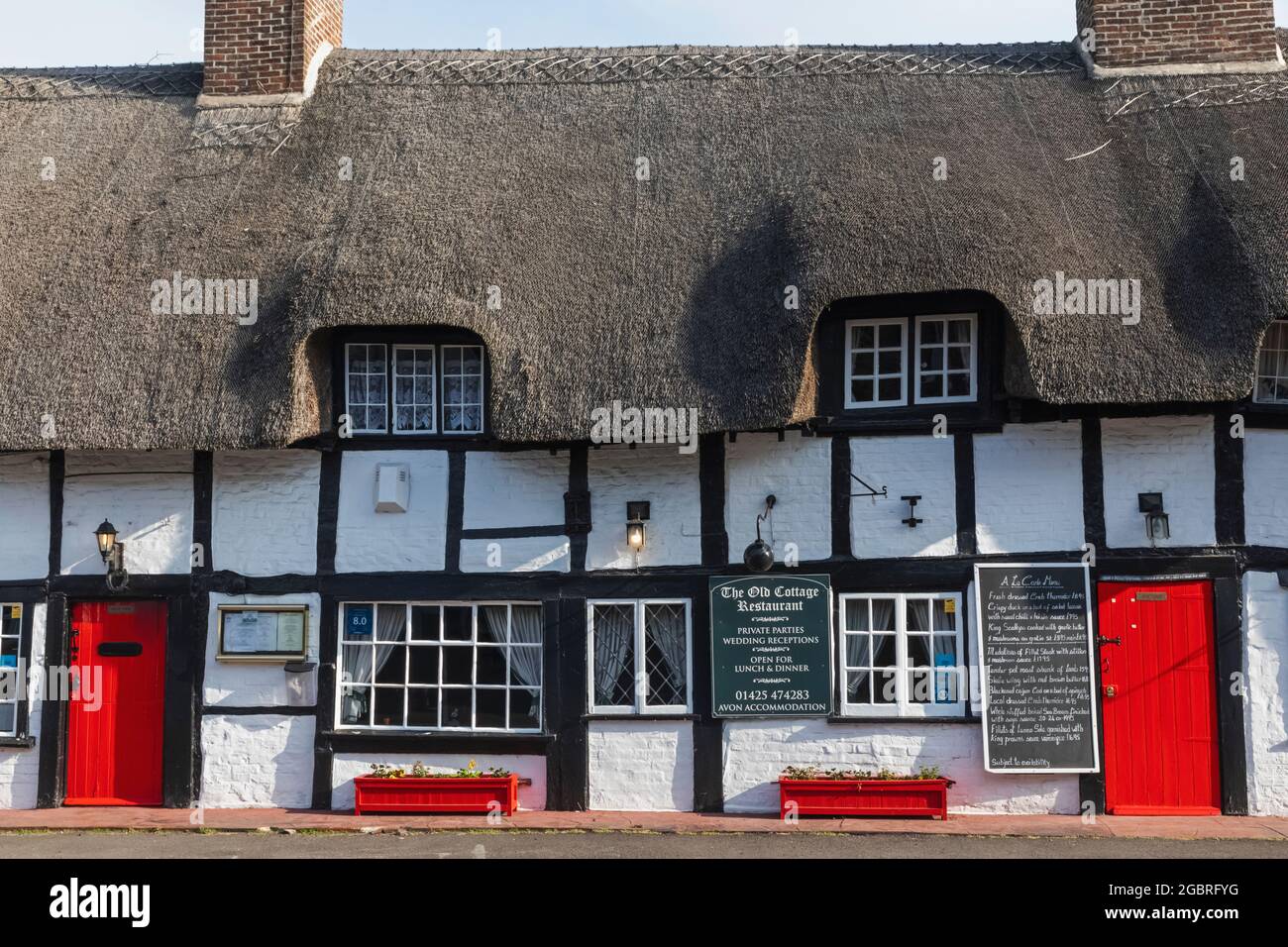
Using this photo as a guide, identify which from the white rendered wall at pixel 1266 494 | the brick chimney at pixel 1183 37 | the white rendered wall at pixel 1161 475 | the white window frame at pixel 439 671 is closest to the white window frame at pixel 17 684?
the white window frame at pixel 439 671

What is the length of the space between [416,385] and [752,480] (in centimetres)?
305

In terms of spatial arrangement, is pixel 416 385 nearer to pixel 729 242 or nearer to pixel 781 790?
pixel 729 242

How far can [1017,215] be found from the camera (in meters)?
11.5

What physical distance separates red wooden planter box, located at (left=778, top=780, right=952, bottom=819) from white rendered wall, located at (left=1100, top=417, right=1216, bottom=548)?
2.55m

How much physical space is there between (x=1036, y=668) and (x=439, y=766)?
16.4ft

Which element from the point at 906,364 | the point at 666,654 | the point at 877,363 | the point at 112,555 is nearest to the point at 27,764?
the point at 112,555

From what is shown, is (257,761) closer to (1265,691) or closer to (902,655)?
(902,655)

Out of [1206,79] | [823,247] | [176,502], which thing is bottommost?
[176,502]

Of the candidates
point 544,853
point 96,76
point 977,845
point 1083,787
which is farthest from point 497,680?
point 96,76

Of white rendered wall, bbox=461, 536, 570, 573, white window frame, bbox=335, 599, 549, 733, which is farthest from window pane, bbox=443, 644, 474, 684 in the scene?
white rendered wall, bbox=461, 536, 570, 573

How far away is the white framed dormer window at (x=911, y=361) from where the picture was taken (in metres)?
11.5

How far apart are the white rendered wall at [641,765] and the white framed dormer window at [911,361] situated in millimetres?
3188

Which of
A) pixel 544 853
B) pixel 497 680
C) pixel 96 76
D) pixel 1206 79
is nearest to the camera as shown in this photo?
pixel 544 853

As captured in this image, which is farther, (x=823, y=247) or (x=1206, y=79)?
(x=1206, y=79)
